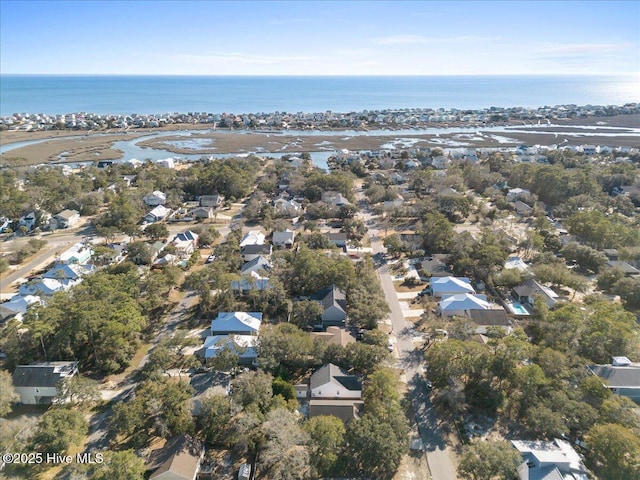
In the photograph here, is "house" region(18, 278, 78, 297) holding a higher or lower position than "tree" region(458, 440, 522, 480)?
lower

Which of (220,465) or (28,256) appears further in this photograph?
(28,256)

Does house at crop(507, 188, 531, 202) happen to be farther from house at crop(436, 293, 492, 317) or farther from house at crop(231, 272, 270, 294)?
house at crop(231, 272, 270, 294)

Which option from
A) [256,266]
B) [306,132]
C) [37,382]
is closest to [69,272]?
[37,382]

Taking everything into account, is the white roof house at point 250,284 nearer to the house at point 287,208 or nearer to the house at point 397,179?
the house at point 287,208

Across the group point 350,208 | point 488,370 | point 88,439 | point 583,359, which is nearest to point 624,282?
point 583,359

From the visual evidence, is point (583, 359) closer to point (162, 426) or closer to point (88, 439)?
point (162, 426)

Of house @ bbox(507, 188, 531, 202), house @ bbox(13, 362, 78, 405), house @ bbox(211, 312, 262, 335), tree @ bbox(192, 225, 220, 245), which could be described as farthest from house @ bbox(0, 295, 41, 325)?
house @ bbox(507, 188, 531, 202)
